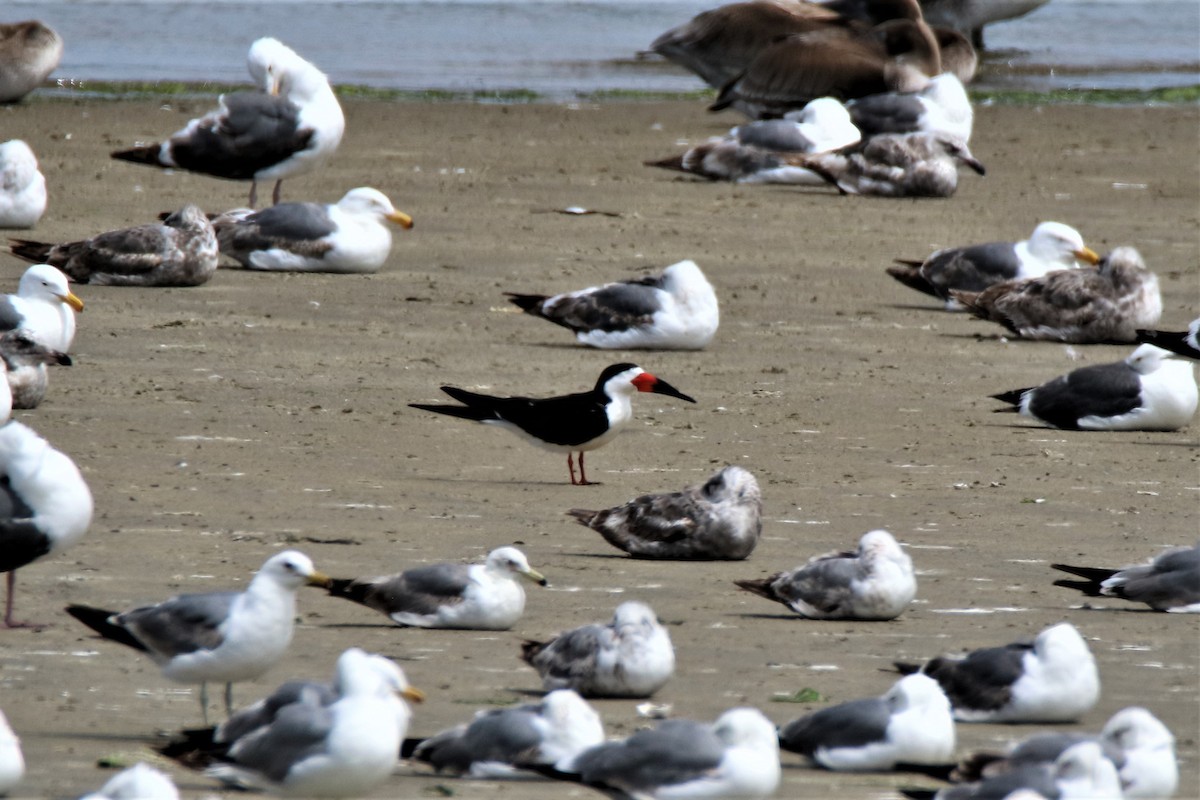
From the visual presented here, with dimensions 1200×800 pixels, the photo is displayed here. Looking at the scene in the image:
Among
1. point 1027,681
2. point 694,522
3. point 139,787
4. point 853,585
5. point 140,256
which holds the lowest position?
point 140,256

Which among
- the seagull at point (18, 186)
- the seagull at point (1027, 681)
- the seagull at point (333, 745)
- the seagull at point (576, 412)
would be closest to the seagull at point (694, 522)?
the seagull at point (576, 412)

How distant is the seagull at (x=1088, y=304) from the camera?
42.9 feet

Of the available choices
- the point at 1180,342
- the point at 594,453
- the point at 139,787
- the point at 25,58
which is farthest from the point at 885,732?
the point at 25,58

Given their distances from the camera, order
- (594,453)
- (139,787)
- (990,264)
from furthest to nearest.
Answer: (990,264) → (594,453) → (139,787)

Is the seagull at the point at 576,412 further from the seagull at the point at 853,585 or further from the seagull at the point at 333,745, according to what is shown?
the seagull at the point at 333,745

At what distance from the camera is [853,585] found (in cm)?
719

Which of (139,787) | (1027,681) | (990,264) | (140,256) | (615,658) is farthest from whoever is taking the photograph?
(990,264)

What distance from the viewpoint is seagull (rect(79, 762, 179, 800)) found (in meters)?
4.58

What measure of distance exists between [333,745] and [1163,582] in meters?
3.35

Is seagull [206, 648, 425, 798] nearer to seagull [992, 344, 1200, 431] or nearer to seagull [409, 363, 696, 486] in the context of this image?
seagull [409, 363, 696, 486]

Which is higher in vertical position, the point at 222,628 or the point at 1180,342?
the point at 1180,342

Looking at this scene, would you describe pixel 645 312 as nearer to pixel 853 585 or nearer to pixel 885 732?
pixel 853 585

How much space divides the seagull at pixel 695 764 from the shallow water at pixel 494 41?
1835 cm

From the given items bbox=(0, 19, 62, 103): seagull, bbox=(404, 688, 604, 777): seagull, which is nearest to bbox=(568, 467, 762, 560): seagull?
bbox=(404, 688, 604, 777): seagull
